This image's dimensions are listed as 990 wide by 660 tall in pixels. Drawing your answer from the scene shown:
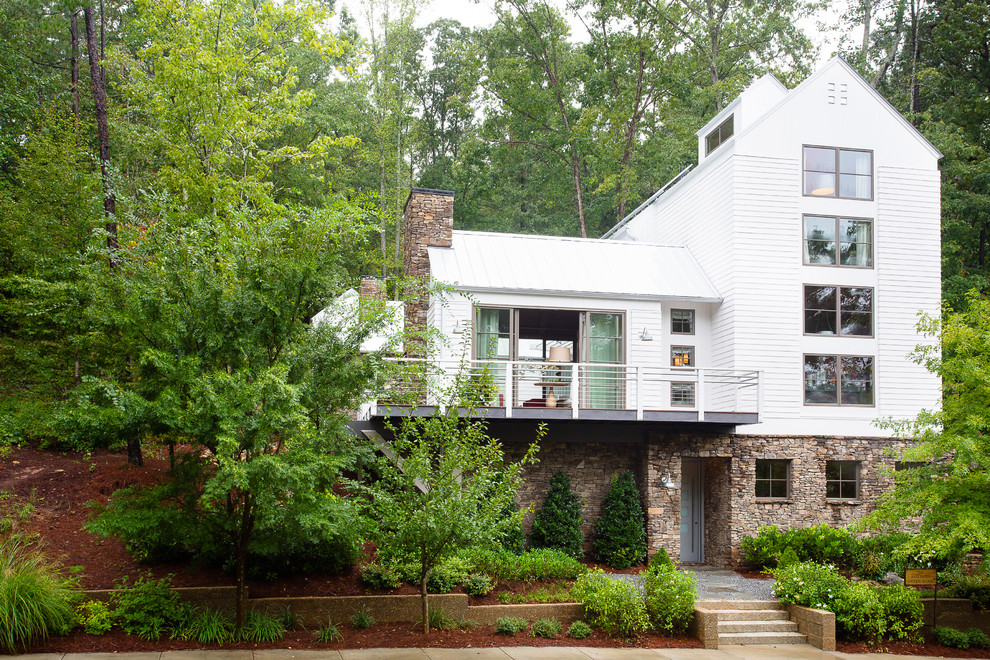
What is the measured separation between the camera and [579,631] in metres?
10.8

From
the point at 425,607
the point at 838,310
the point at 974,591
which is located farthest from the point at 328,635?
the point at 838,310

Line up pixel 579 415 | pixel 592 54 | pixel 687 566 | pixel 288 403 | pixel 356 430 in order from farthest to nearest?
pixel 592 54 → pixel 687 566 → pixel 356 430 → pixel 579 415 → pixel 288 403

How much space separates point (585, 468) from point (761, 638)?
4881 mm

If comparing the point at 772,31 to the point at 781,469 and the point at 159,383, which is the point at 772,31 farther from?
the point at 159,383

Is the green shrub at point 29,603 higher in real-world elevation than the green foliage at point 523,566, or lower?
higher

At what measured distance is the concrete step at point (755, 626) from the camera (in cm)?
1182

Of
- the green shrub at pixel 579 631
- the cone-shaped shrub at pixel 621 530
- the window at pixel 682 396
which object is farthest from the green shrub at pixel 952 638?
the window at pixel 682 396

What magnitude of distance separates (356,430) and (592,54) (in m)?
18.8

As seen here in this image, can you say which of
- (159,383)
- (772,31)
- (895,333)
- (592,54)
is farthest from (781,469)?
(772,31)

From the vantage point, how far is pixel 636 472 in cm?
1592

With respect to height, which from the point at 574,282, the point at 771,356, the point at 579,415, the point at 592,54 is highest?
the point at 592,54

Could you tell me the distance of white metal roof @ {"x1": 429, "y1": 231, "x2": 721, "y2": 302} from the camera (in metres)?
16.0

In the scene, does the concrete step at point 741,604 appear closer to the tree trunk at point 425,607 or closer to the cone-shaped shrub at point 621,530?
the cone-shaped shrub at point 621,530

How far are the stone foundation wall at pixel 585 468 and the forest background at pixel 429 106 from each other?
527cm
